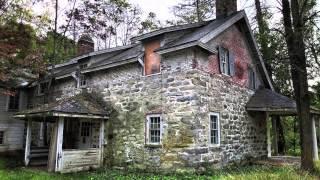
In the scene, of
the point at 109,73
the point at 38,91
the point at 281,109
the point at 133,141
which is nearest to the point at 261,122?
the point at 281,109

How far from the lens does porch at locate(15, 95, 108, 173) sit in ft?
40.2

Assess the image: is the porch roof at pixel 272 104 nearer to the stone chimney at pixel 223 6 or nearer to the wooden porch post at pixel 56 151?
the stone chimney at pixel 223 6

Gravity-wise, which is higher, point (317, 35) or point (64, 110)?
point (317, 35)

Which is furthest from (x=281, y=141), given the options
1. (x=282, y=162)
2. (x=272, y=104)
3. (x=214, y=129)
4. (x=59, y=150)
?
(x=59, y=150)

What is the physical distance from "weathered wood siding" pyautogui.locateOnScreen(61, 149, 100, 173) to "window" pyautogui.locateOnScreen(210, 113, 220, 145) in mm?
5301

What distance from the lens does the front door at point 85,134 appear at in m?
15.4

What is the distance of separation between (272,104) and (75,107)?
914cm

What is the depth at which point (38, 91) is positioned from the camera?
19453 millimetres

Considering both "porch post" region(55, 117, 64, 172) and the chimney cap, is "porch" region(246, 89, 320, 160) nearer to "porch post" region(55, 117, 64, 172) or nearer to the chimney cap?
"porch post" region(55, 117, 64, 172)

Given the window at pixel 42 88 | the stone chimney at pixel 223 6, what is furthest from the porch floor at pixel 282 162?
the window at pixel 42 88

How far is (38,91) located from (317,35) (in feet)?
55.3

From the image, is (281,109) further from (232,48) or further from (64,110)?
(64,110)

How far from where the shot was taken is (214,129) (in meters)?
12.5

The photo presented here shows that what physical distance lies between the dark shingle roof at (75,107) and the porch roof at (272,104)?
7.49 meters
